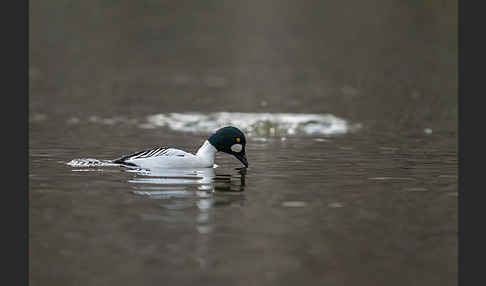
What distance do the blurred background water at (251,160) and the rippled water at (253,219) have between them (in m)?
0.03

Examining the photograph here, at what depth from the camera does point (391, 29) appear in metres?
59.8

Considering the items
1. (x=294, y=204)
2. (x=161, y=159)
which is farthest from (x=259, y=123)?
(x=294, y=204)

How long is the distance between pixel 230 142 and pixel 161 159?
1390 millimetres

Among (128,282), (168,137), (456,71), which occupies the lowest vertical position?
(128,282)

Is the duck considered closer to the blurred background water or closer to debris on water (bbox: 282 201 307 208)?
the blurred background water

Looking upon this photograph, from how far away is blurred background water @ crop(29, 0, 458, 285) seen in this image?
1138 centimetres

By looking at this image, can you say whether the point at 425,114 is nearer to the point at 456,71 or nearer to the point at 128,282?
the point at 456,71

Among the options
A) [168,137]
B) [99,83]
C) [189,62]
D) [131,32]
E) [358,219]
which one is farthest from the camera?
[131,32]

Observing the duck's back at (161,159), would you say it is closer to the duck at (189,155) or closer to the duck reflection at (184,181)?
the duck at (189,155)

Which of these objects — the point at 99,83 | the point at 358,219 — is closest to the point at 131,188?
the point at 358,219

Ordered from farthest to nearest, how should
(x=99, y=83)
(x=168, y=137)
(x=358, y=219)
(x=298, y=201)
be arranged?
(x=99, y=83) → (x=168, y=137) → (x=298, y=201) → (x=358, y=219)

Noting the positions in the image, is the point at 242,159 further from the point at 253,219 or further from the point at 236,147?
the point at 253,219

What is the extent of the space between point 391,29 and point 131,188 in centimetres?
4581

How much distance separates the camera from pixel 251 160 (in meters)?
19.9
